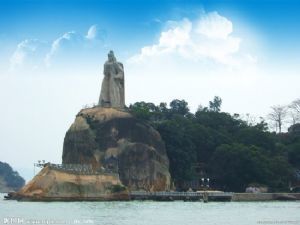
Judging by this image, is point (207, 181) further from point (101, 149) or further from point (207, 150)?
point (101, 149)

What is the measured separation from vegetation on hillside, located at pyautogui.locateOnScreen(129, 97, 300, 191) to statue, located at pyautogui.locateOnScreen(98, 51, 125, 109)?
3189 millimetres

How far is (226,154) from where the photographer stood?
12381 cm

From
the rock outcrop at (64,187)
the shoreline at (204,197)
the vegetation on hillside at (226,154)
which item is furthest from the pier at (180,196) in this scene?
the vegetation on hillside at (226,154)

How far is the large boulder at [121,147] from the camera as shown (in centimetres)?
11144

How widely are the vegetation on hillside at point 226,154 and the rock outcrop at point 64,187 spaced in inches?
915

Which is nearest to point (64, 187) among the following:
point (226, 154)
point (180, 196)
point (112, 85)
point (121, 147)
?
point (180, 196)

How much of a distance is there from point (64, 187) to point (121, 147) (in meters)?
21.8

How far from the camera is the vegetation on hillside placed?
4803 inches

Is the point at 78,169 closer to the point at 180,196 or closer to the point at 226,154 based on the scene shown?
the point at 180,196

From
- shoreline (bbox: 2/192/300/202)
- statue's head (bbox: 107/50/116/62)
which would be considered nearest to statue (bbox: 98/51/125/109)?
statue's head (bbox: 107/50/116/62)

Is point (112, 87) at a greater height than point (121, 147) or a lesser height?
greater

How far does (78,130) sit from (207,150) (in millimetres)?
30335

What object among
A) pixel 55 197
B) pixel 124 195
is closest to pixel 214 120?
pixel 124 195

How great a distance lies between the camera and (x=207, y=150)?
133 meters
